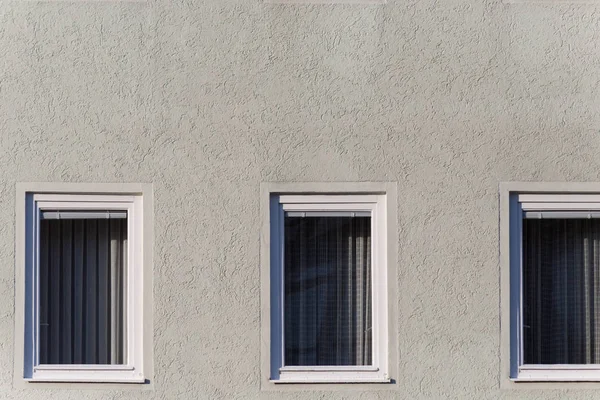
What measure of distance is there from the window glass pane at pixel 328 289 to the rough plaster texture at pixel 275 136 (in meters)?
0.34

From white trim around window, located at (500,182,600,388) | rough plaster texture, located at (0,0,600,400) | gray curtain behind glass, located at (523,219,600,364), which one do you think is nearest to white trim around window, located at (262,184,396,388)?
rough plaster texture, located at (0,0,600,400)

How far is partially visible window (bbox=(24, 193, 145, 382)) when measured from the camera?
8.00m

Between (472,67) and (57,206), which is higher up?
→ (472,67)

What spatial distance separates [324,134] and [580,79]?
6.65 ft

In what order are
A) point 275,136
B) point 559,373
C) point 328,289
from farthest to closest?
point 328,289
point 559,373
point 275,136

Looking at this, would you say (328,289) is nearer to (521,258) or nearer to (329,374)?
(329,374)

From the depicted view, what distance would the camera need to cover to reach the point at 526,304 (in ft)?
26.7

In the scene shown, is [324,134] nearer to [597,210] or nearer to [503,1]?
[503,1]

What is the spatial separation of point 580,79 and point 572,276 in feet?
5.12

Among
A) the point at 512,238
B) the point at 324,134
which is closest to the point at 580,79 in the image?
the point at 512,238

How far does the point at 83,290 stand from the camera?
816 centimetres

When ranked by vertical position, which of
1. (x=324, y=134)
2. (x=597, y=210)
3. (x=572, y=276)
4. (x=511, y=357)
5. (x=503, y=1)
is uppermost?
(x=503, y=1)

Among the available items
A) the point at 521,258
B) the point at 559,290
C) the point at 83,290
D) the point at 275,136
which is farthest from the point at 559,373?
the point at 83,290

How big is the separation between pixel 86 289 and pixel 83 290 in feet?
0.09
